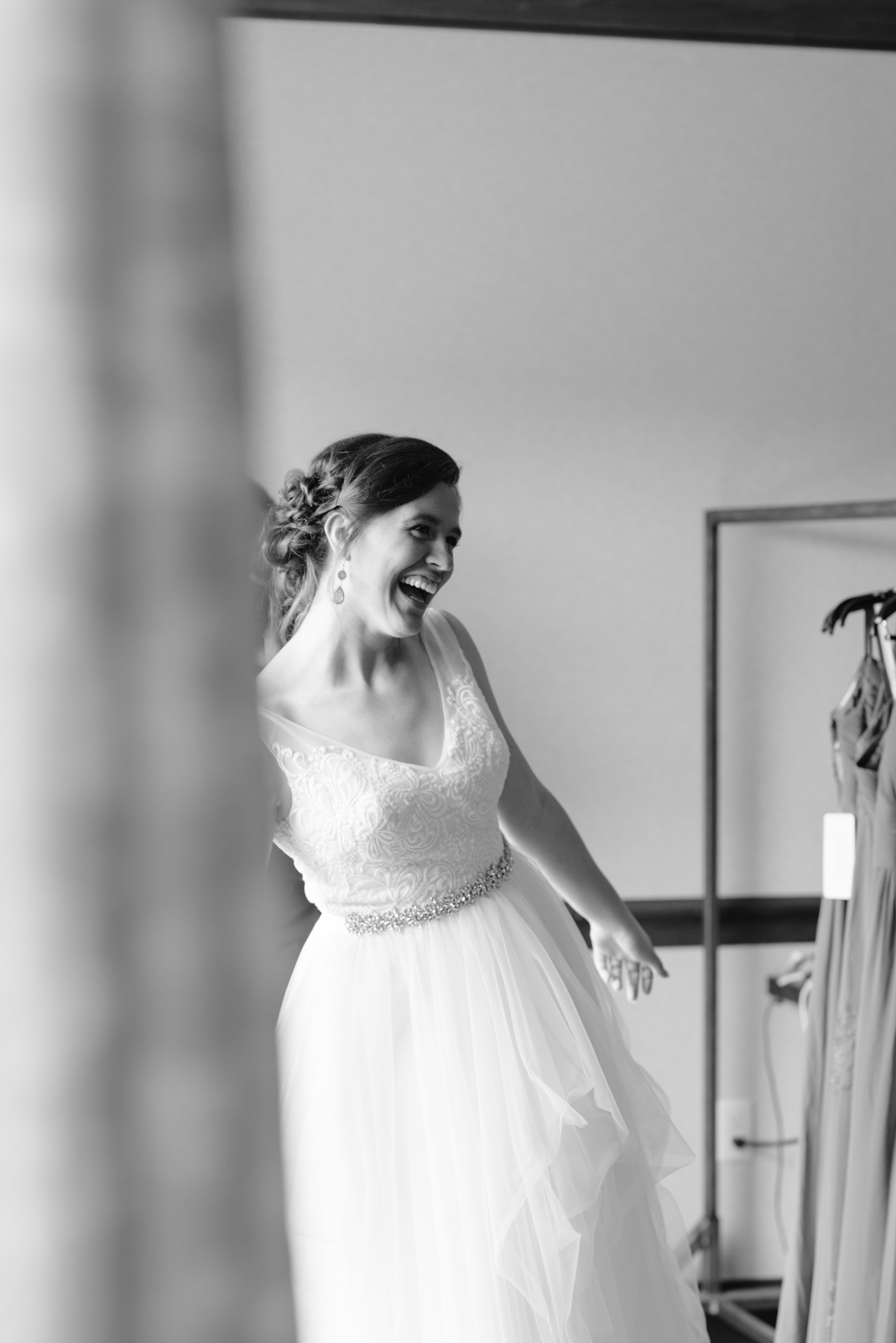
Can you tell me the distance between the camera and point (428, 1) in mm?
2857

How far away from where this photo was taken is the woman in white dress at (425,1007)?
1439mm

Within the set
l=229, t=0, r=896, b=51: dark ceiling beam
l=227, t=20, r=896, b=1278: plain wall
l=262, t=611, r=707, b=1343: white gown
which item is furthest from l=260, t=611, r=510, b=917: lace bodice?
l=229, t=0, r=896, b=51: dark ceiling beam

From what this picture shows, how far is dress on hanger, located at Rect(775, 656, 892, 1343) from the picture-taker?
2.04 m

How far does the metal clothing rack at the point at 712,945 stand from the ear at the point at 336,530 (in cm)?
117

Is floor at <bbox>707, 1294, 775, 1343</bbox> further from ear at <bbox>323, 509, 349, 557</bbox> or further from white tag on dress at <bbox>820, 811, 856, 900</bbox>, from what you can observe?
ear at <bbox>323, 509, 349, 557</bbox>

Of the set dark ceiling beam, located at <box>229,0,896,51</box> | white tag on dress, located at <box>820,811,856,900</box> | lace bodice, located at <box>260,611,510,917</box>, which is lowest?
white tag on dress, located at <box>820,811,856,900</box>

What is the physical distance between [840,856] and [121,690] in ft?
7.01

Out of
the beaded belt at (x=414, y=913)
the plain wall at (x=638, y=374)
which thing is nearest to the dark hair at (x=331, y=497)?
the beaded belt at (x=414, y=913)

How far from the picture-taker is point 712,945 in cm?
275

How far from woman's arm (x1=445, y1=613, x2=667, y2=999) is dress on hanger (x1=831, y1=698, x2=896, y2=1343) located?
1.20 feet

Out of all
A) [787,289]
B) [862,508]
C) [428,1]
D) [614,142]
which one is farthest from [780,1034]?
[428,1]

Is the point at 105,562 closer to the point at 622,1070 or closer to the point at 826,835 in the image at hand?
the point at 622,1070

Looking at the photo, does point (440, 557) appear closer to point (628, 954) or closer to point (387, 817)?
point (387, 817)

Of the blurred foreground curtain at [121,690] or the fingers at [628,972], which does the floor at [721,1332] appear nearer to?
the fingers at [628,972]
